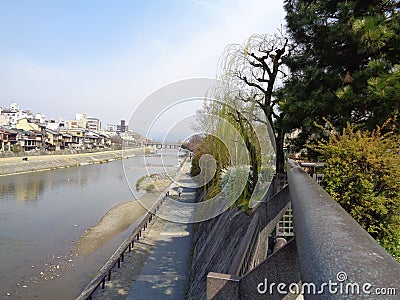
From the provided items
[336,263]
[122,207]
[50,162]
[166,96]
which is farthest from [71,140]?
[336,263]

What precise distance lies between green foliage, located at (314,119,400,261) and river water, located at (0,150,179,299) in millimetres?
5740

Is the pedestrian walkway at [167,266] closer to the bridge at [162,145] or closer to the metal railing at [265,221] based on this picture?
the bridge at [162,145]

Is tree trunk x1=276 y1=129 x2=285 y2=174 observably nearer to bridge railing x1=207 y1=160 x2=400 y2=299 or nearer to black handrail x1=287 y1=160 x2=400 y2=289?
bridge railing x1=207 y1=160 x2=400 y2=299

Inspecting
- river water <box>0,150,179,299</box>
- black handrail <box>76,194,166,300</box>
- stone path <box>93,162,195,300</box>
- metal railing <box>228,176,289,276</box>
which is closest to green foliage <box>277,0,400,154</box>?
metal railing <box>228,176,289,276</box>

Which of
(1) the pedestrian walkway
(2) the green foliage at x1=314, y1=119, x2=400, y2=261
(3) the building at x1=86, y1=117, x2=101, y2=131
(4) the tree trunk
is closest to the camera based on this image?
(2) the green foliage at x1=314, y1=119, x2=400, y2=261

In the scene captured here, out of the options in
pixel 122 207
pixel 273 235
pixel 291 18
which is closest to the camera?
pixel 273 235

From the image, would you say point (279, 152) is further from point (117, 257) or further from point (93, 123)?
point (93, 123)

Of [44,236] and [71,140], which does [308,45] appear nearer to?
[44,236]

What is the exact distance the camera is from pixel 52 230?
1363 cm

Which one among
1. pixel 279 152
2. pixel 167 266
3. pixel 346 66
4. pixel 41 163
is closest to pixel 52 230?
pixel 167 266

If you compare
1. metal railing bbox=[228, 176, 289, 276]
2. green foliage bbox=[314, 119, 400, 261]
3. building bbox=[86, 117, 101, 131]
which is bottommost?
metal railing bbox=[228, 176, 289, 276]

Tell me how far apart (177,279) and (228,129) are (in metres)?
3.71

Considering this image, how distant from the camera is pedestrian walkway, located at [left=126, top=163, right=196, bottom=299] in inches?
268

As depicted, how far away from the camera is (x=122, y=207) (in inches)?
712
